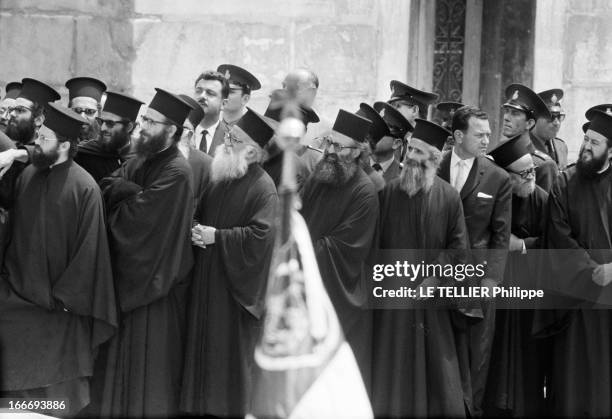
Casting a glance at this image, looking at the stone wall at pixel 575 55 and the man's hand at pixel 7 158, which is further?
the stone wall at pixel 575 55

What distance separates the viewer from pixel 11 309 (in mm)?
8109

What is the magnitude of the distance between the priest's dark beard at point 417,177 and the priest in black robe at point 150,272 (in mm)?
1479

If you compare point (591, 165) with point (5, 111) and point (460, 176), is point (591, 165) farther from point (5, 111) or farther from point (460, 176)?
point (5, 111)

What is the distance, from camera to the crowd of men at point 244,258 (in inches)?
320

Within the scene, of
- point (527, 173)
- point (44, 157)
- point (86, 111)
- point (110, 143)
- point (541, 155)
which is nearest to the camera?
point (44, 157)

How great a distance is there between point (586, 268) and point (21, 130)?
13.9ft

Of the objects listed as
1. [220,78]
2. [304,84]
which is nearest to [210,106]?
[220,78]

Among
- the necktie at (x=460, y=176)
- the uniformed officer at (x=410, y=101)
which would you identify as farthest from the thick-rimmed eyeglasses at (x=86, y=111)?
the necktie at (x=460, y=176)

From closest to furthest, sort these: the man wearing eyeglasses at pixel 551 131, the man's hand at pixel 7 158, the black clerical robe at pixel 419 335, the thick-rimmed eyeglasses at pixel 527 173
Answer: the man's hand at pixel 7 158
the black clerical robe at pixel 419 335
the thick-rimmed eyeglasses at pixel 527 173
the man wearing eyeglasses at pixel 551 131

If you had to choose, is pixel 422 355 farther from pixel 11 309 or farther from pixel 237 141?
pixel 11 309

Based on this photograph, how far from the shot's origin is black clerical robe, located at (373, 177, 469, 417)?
840 centimetres

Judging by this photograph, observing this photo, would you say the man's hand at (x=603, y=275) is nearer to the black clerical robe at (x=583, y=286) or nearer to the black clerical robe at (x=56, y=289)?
the black clerical robe at (x=583, y=286)

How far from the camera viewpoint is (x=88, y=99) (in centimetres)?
948

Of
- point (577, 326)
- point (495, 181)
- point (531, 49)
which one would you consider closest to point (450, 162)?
point (495, 181)
